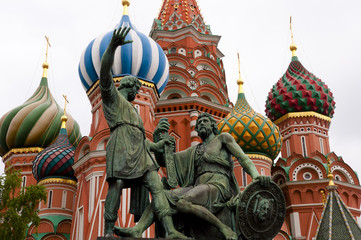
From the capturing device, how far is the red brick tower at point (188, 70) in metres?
22.7

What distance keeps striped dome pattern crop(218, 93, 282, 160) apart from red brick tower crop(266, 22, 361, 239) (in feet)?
8.78

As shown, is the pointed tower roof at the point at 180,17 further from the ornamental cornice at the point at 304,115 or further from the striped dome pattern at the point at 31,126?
the striped dome pattern at the point at 31,126

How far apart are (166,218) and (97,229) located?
1238cm

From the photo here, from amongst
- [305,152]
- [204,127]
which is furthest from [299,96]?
[204,127]

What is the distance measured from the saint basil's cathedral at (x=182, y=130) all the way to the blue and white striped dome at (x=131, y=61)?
37 millimetres

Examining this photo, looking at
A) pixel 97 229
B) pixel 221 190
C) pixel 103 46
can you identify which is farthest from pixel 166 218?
pixel 103 46

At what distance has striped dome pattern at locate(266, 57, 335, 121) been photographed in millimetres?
25438

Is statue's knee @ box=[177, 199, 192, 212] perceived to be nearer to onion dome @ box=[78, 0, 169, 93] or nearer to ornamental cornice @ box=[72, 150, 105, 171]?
ornamental cornice @ box=[72, 150, 105, 171]

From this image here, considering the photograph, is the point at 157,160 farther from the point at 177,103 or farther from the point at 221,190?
the point at 177,103

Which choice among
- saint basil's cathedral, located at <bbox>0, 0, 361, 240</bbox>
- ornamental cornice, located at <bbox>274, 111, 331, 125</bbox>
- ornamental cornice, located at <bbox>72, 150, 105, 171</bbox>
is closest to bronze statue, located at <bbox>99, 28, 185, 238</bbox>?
saint basil's cathedral, located at <bbox>0, 0, 361, 240</bbox>

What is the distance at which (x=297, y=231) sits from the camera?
22.5 m

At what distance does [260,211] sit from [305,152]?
2034 centimetres

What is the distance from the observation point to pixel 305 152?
2497 centimetres

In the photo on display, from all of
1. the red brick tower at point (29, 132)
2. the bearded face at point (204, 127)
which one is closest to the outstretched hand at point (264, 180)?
the bearded face at point (204, 127)
